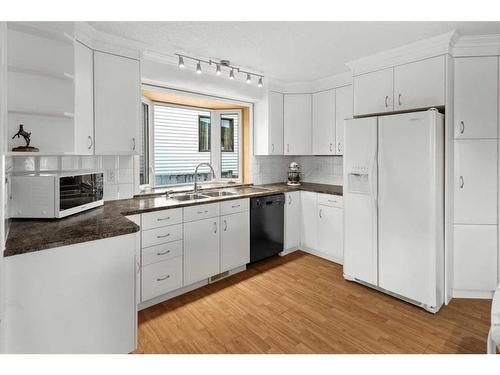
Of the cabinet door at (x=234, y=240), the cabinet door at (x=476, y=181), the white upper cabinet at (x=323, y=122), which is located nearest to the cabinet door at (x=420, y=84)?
the cabinet door at (x=476, y=181)

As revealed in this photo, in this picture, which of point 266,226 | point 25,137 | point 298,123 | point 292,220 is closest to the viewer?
point 25,137

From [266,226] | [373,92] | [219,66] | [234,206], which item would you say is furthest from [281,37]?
[266,226]

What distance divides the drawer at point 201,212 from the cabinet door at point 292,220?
114cm

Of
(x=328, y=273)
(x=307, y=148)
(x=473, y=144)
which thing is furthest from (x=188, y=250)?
(x=473, y=144)

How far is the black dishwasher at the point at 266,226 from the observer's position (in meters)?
3.33

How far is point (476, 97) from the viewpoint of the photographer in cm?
Result: 250

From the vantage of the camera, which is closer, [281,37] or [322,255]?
[281,37]

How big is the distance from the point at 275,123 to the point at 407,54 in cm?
175

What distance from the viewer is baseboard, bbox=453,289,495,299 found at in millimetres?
2635

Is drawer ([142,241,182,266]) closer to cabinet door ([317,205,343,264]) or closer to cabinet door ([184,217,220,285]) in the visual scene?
cabinet door ([184,217,220,285])

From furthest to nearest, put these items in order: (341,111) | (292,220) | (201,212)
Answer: (292,220) → (341,111) → (201,212)

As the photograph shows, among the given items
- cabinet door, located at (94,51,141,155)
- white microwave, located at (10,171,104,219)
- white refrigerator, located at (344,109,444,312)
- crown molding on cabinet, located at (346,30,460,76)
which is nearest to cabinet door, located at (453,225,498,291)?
white refrigerator, located at (344,109,444,312)

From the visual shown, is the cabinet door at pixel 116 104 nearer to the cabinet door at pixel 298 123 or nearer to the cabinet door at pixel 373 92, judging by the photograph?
the cabinet door at pixel 298 123

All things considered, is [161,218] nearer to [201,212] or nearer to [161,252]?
[161,252]
